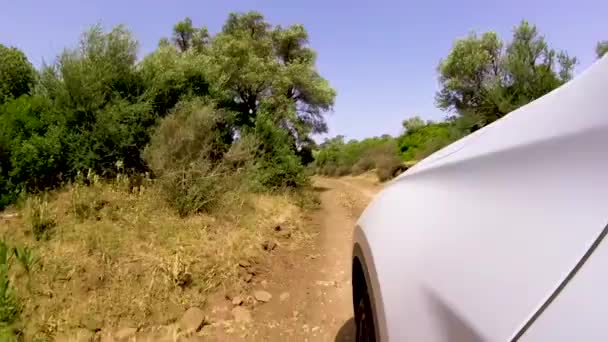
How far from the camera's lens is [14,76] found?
1428cm

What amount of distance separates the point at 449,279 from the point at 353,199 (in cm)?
1327

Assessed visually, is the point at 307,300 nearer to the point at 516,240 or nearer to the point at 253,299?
the point at 253,299

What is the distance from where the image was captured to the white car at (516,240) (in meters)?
0.82

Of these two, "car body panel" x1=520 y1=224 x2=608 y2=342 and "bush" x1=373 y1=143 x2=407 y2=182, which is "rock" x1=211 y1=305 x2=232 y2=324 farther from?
"bush" x1=373 y1=143 x2=407 y2=182

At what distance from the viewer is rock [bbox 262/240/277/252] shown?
25.5 ft

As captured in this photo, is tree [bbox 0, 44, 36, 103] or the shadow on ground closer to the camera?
the shadow on ground

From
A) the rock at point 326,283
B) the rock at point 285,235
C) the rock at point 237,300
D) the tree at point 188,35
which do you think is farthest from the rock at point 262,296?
the tree at point 188,35

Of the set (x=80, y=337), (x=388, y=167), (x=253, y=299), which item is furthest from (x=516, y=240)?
(x=388, y=167)

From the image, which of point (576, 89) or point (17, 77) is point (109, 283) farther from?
point (17, 77)

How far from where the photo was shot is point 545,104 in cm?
139

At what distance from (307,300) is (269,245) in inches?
80.0

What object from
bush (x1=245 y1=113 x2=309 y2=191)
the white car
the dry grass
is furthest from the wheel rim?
bush (x1=245 y1=113 x2=309 y2=191)

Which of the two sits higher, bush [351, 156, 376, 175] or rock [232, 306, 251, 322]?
bush [351, 156, 376, 175]

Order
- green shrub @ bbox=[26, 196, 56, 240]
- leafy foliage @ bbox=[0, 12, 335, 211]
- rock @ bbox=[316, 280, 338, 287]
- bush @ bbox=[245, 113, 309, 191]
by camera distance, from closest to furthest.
Answer: rock @ bbox=[316, 280, 338, 287]
green shrub @ bbox=[26, 196, 56, 240]
leafy foliage @ bbox=[0, 12, 335, 211]
bush @ bbox=[245, 113, 309, 191]
